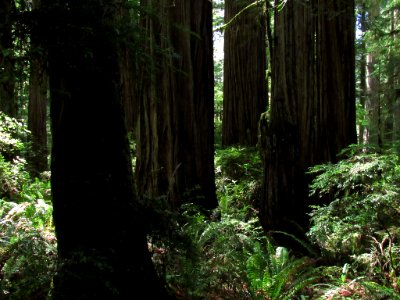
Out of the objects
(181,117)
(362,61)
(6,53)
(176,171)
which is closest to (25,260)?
(6,53)

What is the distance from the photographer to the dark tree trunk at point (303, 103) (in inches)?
245

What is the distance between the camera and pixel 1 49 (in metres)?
2.22

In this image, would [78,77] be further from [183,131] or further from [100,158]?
[183,131]

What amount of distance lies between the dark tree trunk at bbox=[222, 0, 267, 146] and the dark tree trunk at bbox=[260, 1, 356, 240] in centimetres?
507

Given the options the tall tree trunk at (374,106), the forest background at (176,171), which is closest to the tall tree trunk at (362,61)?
the tall tree trunk at (374,106)

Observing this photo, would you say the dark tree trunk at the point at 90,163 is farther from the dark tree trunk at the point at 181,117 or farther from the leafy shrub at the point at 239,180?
the leafy shrub at the point at 239,180

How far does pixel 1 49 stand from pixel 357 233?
3.67 metres

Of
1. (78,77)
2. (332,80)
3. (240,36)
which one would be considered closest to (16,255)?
(78,77)

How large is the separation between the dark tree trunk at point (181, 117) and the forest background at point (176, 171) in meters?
0.02

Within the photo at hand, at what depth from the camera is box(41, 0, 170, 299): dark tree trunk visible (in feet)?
7.86

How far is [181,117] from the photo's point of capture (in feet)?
20.7

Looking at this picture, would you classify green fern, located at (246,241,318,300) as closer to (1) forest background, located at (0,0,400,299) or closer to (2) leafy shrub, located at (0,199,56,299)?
(1) forest background, located at (0,0,400,299)

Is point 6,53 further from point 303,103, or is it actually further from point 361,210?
point 303,103

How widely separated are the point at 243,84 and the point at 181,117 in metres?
6.15
